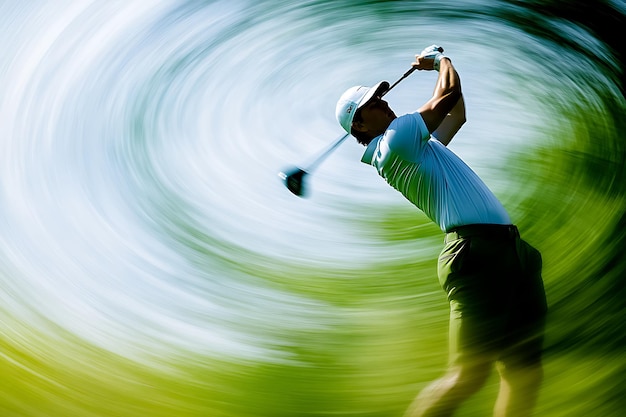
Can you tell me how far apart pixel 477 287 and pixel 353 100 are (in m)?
0.75

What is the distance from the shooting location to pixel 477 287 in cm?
210

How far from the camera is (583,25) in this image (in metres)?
5.20

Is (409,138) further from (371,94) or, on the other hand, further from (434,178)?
(371,94)

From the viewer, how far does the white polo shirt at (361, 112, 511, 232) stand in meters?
2.12

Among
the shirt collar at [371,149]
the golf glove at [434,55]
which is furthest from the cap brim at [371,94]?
the golf glove at [434,55]

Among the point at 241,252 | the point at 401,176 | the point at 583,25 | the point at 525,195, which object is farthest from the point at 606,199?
the point at 401,176

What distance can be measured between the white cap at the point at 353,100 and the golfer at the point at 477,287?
9.3 inches

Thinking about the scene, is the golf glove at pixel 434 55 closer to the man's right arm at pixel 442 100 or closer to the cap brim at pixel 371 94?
the man's right arm at pixel 442 100

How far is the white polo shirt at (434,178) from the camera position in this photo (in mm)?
2123

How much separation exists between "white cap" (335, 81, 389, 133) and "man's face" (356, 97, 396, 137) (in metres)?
0.02

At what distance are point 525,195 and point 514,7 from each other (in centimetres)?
167

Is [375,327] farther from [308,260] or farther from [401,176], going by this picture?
[401,176]

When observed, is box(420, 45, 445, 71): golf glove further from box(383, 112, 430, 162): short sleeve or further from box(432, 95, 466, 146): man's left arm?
box(383, 112, 430, 162): short sleeve

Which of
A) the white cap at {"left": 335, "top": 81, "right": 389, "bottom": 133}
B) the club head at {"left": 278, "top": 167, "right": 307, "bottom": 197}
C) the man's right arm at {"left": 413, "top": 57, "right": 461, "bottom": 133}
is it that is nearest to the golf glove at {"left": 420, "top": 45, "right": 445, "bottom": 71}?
the man's right arm at {"left": 413, "top": 57, "right": 461, "bottom": 133}
